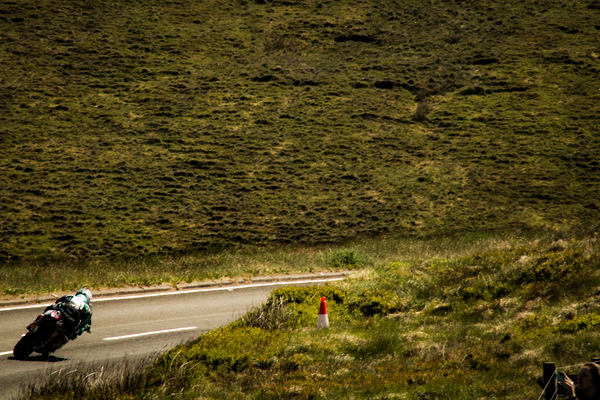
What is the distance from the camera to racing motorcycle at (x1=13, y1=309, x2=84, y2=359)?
1044cm

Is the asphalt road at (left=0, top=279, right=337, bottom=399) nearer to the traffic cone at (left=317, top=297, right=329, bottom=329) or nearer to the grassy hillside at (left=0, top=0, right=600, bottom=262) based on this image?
the traffic cone at (left=317, top=297, right=329, bottom=329)

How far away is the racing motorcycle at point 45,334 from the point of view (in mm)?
10438

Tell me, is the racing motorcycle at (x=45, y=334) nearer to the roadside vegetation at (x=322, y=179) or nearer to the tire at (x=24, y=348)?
the tire at (x=24, y=348)

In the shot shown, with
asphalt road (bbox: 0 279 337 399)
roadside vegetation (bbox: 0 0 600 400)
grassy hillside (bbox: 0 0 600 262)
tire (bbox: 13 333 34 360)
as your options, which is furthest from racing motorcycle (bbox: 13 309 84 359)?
grassy hillside (bbox: 0 0 600 262)

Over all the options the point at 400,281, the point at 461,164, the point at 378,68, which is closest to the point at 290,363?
the point at 400,281

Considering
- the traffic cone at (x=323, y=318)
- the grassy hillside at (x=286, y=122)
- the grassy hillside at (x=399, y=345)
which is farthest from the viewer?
the grassy hillside at (x=286, y=122)

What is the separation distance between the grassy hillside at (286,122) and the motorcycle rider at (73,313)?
53.2 ft

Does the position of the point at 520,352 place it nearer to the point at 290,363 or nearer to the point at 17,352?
the point at 290,363

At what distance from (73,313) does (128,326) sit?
288 centimetres

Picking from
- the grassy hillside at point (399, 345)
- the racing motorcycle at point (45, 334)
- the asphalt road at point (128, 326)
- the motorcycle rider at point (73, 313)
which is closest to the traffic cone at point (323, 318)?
the grassy hillside at point (399, 345)

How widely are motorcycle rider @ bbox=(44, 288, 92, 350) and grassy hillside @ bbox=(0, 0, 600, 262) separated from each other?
1620 cm

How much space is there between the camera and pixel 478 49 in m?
51.2

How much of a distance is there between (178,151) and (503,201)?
19.6 metres

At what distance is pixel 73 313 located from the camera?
1071 centimetres
